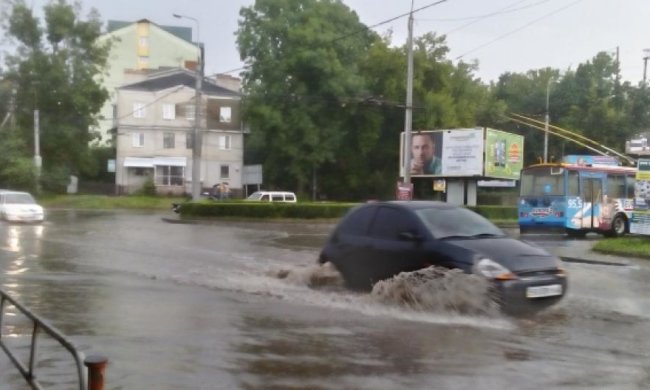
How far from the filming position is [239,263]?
1748 centimetres

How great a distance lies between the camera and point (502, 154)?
171 ft

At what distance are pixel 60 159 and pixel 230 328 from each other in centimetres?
6027

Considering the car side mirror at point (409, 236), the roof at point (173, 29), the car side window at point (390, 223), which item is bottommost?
the car side mirror at point (409, 236)

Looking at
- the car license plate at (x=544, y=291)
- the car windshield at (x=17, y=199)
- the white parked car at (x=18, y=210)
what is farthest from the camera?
the car windshield at (x=17, y=199)

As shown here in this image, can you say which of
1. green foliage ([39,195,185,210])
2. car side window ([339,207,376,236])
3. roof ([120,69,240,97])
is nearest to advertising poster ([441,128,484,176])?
green foliage ([39,195,185,210])

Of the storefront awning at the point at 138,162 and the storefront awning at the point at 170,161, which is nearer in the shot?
the storefront awning at the point at 138,162

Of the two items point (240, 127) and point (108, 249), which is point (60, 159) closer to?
point (240, 127)

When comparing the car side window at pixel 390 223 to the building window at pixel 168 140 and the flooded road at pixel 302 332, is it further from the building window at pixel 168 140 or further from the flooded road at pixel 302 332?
the building window at pixel 168 140

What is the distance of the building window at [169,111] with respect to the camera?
6788 centimetres

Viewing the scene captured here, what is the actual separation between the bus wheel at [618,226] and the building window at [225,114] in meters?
44.7

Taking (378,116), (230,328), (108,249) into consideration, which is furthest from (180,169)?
(230,328)

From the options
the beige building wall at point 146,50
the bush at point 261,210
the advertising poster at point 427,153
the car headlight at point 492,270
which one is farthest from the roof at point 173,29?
the car headlight at point 492,270

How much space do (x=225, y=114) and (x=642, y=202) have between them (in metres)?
51.3

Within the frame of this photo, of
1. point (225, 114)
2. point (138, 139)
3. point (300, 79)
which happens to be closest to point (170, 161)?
point (138, 139)
